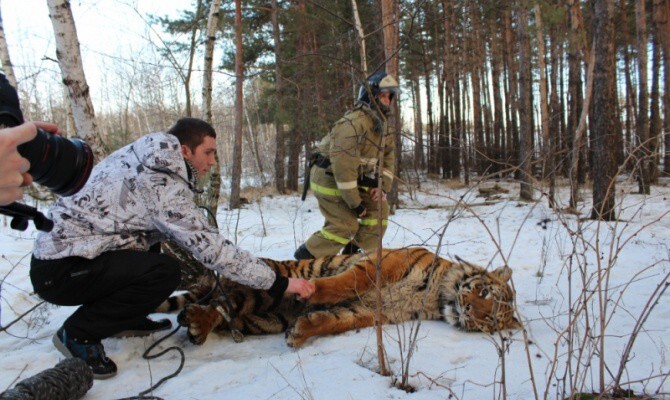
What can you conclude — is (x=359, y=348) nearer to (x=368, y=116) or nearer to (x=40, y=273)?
(x=40, y=273)

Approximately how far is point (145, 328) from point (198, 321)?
0.43 m

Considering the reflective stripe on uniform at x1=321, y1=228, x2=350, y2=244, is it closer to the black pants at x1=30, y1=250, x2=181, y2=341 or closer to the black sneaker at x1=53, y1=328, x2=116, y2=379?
the black pants at x1=30, y1=250, x2=181, y2=341

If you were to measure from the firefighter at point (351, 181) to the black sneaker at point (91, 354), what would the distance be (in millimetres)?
2160

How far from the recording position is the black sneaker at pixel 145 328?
283cm

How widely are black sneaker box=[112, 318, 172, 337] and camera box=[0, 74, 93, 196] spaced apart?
5.82ft

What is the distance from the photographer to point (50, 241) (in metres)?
2.38

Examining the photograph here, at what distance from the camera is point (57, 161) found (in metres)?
1.21

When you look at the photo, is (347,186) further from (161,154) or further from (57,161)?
(57,161)

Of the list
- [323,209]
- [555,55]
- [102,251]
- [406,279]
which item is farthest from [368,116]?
[555,55]

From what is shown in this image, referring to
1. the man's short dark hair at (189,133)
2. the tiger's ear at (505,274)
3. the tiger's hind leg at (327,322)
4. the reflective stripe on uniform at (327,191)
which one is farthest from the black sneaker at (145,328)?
the tiger's ear at (505,274)

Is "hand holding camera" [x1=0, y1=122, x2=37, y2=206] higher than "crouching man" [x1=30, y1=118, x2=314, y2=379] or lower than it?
higher

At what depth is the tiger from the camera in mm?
2867

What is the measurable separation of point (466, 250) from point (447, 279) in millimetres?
2413

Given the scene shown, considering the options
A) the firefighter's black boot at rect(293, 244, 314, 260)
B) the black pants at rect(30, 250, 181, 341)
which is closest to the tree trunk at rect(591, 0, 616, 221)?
the firefighter's black boot at rect(293, 244, 314, 260)
